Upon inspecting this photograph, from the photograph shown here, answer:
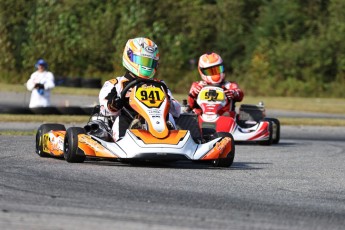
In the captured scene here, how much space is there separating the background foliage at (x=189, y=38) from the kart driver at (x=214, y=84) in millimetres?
22033

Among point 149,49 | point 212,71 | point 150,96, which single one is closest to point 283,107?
point 212,71

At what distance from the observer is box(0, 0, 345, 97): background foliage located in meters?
40.1

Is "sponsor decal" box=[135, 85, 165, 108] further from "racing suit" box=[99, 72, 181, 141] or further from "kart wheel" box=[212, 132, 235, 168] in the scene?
"kart wheel" box=[212, 132, 235, 168]

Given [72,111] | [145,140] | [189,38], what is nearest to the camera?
[145,140]

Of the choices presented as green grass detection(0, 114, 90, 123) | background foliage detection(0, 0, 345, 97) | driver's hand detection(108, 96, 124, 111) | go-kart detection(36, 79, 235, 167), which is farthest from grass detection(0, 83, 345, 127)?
go-kart detection(36, 79, 235, 167)

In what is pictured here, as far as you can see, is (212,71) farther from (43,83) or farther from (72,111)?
(43,83)

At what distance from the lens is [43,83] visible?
22250 millimetres

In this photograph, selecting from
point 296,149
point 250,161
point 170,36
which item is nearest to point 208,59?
point 296,149

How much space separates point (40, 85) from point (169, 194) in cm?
→ 1436

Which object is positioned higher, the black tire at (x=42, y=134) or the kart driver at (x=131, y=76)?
the kart driver at (x=131, y=76)

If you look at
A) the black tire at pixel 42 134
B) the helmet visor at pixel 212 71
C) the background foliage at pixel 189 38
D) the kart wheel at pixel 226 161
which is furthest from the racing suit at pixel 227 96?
the background foliage at pixel 189 38

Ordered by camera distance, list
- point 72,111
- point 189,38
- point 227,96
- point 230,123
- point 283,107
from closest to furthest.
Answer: point 230,123 < point 227,96 < point 72,111 < point 283,107 < point 189,38

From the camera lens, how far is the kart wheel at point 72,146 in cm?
1062

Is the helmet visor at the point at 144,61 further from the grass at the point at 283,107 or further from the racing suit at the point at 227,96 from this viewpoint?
the grass at the point at 283,107
